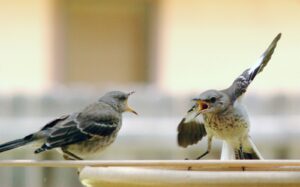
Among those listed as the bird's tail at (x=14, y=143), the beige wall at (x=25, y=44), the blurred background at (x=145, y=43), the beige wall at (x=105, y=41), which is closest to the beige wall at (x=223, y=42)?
the blurred background at (x=145, y=43)

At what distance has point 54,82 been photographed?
9.51m

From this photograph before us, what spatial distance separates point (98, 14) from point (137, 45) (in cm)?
52

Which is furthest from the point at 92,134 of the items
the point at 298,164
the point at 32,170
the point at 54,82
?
the point at 54,82

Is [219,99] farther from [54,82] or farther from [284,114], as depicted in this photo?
[54,82]

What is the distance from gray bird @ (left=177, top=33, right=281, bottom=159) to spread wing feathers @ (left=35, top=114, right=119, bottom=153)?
266mm

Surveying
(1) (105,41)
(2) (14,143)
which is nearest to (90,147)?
(2) (14,143)

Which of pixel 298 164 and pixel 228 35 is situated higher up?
pixel 298 164

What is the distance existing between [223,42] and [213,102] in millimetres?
6216

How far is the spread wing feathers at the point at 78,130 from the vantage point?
314cm

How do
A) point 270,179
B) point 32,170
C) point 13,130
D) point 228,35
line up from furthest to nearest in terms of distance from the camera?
point 228,35, point 13,130, point 32,170, point 270,179

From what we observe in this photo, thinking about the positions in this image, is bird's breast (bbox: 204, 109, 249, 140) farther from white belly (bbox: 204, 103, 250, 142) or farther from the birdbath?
the birdbath

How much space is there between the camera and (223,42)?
9484mm

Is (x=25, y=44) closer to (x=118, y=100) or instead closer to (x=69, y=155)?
(x=118, y=100)

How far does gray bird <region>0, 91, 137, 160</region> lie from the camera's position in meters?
3.16
